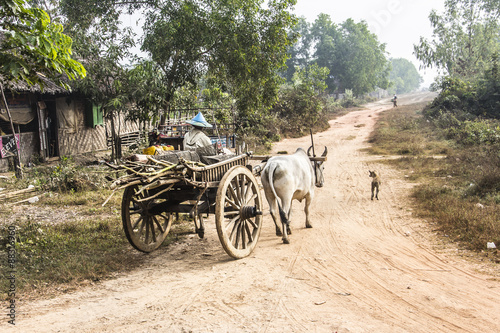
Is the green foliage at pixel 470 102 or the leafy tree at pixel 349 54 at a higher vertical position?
the leafy tree at pixel 349 54

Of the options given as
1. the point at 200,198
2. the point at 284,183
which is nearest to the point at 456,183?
the point at 284,183

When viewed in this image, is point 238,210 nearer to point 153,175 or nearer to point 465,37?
point 153,175

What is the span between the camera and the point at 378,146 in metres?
18.4

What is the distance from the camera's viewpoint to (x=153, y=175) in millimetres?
4715

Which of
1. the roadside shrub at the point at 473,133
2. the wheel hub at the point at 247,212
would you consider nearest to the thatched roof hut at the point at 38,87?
the wheel hub at the point at 247,212

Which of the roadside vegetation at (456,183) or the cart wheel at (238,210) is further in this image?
the roadside vegetation at (456,183)

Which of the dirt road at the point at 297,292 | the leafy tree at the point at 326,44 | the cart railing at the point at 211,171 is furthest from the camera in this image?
the leafy tree at the point at 326,44

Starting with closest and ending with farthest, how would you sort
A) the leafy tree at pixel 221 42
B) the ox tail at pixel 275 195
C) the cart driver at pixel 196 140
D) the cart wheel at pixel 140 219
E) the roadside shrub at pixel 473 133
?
the cart wheel at pixel 140 219, the ox tail at pixel 275 195, the cart driver at pixel 196 140, the roadside shrub at pixel 473 133, the leafy tree at pixel 221 42

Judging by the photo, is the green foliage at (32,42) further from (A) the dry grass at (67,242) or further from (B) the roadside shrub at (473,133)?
(B) the roadside shrub at (473,133)

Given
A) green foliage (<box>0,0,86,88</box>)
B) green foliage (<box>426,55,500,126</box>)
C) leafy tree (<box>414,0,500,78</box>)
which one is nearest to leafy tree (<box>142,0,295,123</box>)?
green foliage (<box>0,0,86,88</box>)

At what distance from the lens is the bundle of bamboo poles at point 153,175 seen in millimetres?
4590

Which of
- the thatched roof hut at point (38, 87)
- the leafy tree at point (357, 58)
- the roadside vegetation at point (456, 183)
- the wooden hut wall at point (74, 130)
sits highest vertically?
the leafy tree at point (357, 58)

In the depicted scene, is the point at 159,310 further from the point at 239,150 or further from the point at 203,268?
the point at 239,150

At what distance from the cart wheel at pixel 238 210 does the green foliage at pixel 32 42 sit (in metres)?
2.62
